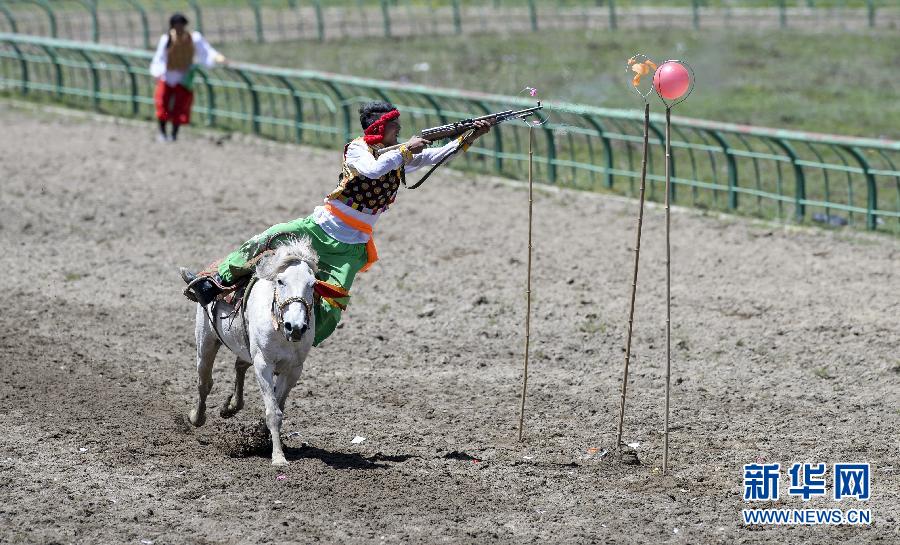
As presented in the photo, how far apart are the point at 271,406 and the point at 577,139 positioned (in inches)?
487

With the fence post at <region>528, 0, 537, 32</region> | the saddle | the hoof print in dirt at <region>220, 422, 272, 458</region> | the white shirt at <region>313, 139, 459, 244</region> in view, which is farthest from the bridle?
the fence post at <region>528, 0, 537, 32</region>

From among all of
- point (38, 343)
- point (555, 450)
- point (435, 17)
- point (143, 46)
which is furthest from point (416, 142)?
point (435, 17)

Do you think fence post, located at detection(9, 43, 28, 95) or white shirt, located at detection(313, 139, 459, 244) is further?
fence post, located at detection(9, 43, 28, 95)

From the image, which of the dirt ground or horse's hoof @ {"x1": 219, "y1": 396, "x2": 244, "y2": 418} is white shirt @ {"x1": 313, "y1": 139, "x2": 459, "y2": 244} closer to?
the dirt ground

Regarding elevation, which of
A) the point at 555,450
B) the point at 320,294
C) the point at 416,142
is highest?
the point at 416,142

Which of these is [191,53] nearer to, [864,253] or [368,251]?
[864,253]

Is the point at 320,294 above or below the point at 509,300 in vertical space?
above

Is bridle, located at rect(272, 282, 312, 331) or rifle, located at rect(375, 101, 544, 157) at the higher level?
rifle, located at rect(375, 101, 544, 157)

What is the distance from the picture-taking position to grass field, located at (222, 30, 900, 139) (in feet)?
76.3

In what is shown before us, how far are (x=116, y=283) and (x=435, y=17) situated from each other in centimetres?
2093

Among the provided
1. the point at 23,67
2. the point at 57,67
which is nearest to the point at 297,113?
the point at 57,67

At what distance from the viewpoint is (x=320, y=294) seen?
8.97m

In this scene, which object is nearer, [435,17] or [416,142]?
[416,142]

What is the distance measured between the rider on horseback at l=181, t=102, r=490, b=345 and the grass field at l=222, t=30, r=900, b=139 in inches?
533
